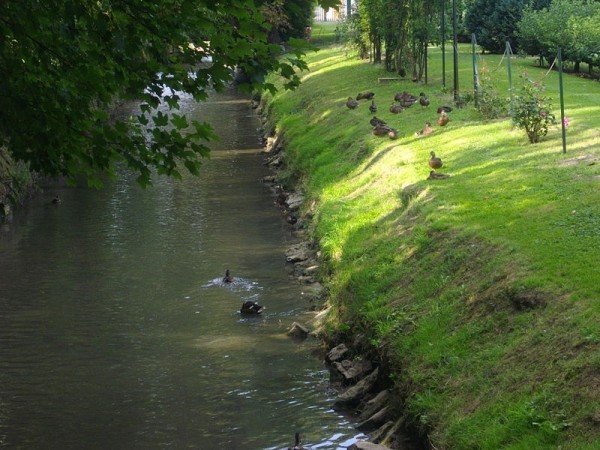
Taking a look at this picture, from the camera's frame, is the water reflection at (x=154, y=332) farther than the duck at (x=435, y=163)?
No

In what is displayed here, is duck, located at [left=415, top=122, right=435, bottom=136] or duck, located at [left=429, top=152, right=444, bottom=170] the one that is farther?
duck, located at [left=415, top=122, right=435, bottom=136]

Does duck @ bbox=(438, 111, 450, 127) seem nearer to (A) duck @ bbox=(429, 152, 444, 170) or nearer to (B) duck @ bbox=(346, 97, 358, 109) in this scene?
(A) duck @ bbox=(429, 152, 444, 170)

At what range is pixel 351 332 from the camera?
16.9 metres

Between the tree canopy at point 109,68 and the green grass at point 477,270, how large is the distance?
4240 mm

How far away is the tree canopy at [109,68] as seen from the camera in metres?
10.4

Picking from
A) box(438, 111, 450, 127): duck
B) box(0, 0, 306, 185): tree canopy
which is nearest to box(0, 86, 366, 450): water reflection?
box(0, 0, 306, 185): tree canopy

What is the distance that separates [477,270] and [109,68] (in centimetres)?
659

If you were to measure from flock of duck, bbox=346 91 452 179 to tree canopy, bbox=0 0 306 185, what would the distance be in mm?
11267

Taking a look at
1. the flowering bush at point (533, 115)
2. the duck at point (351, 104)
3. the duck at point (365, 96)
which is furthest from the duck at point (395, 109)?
the flowering bush at point (533, 115)

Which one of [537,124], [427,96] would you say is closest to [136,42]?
[537,124]

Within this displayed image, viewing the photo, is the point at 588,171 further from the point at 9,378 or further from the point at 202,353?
the point at 9,378

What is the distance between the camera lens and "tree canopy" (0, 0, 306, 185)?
10.4 metres

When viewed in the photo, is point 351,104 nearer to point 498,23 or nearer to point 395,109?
point 395,109

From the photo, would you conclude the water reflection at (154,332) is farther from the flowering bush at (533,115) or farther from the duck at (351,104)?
the flowering bush at (533,115)
